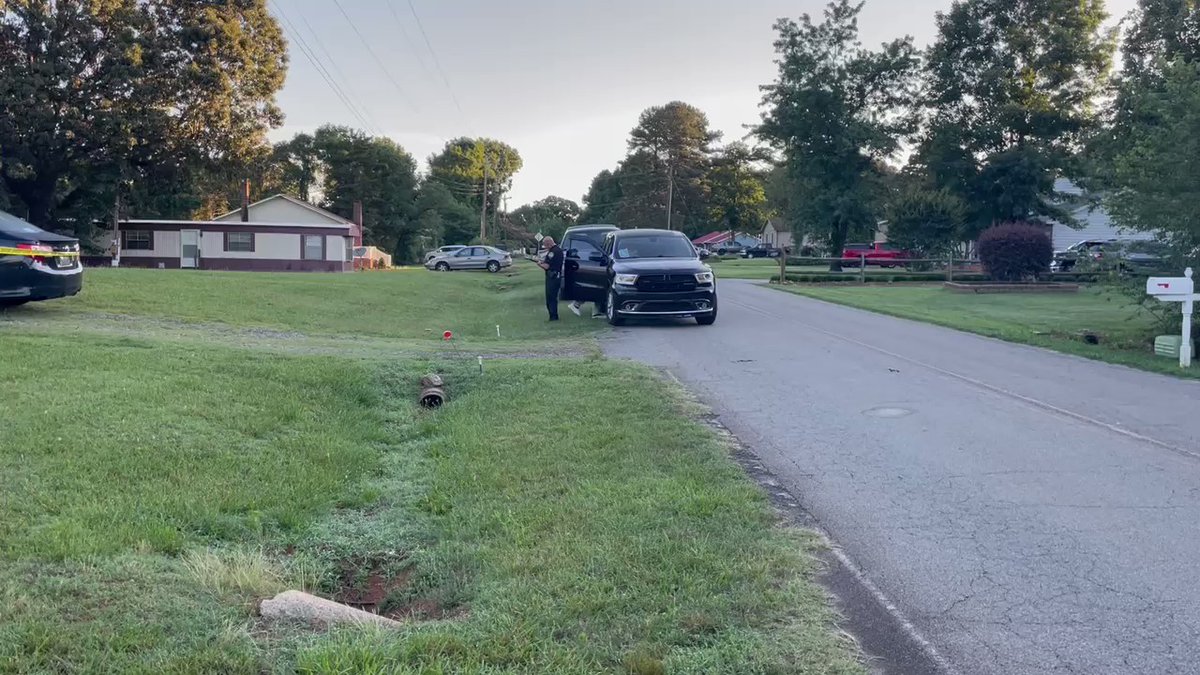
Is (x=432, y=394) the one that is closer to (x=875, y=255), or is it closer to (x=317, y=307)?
(x=317, y=307)

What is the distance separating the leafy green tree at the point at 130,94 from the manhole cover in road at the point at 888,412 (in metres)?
33.2

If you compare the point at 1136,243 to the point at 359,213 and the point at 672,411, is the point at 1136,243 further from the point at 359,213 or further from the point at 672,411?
the point at 359,213

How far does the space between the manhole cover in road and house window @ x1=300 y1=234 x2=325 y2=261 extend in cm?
4351

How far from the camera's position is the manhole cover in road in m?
9.63

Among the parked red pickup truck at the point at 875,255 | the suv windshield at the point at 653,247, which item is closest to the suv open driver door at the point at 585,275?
the suv windshield at the point at 653,247

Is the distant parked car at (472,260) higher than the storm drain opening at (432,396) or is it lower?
higher

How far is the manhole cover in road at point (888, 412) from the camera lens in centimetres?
963

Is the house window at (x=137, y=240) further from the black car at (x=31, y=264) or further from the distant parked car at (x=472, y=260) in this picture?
the black car at (x=31, y=264)

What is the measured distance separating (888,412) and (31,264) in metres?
12.0

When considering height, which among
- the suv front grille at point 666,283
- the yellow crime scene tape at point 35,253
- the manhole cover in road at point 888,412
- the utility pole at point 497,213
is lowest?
the manhole cover in road at point 888,412

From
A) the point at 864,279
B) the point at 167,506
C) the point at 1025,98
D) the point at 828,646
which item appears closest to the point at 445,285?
the point at 864,279

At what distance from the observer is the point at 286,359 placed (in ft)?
38.2

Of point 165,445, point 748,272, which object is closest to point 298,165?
point 748,272

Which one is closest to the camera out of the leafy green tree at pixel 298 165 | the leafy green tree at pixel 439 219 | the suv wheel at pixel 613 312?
the suv wheel at pixel 613 312
